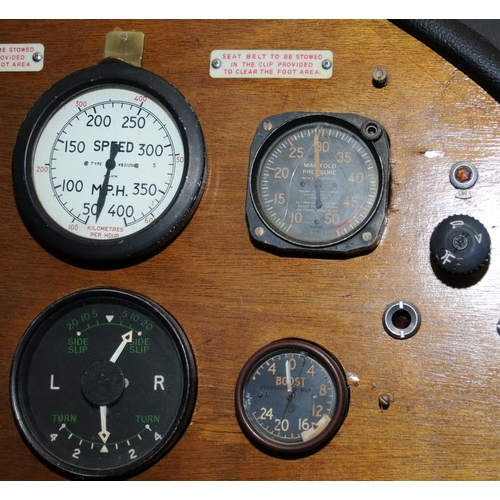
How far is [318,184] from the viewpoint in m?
2.44

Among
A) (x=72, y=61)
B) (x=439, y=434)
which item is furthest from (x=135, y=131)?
(x=439, y=434)

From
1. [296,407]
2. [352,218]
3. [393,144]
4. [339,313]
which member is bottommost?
[296,407]

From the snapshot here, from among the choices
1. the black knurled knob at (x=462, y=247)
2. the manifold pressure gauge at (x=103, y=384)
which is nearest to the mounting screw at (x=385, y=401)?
the black knurled knob at (x=462, y=247)

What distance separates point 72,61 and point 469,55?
3.33 ft

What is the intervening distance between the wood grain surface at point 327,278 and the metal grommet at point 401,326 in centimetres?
2

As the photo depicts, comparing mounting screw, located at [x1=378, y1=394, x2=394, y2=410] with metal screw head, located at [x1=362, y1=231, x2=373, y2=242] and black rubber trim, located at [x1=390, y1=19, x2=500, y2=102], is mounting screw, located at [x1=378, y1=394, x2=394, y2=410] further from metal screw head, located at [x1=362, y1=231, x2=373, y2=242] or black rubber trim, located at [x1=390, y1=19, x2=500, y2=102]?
black rubber trim, located at [x1=390, y1=19, x2=500, y2=102]

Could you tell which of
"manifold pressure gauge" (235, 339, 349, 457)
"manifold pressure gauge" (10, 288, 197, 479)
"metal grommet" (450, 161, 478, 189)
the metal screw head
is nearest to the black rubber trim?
"metal grommet" (450, 161, 478, 189)

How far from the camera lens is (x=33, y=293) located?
98.7 inches

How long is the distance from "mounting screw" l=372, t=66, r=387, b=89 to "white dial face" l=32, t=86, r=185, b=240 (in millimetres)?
507

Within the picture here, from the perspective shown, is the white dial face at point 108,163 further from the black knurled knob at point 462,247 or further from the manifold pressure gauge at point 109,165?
the black knurled knob at point 462,247

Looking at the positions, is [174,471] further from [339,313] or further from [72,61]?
[72,61]

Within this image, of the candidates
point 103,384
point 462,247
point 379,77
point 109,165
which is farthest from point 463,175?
point 103,384

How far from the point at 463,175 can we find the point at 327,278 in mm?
415

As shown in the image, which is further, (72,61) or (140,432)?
(72,61)
